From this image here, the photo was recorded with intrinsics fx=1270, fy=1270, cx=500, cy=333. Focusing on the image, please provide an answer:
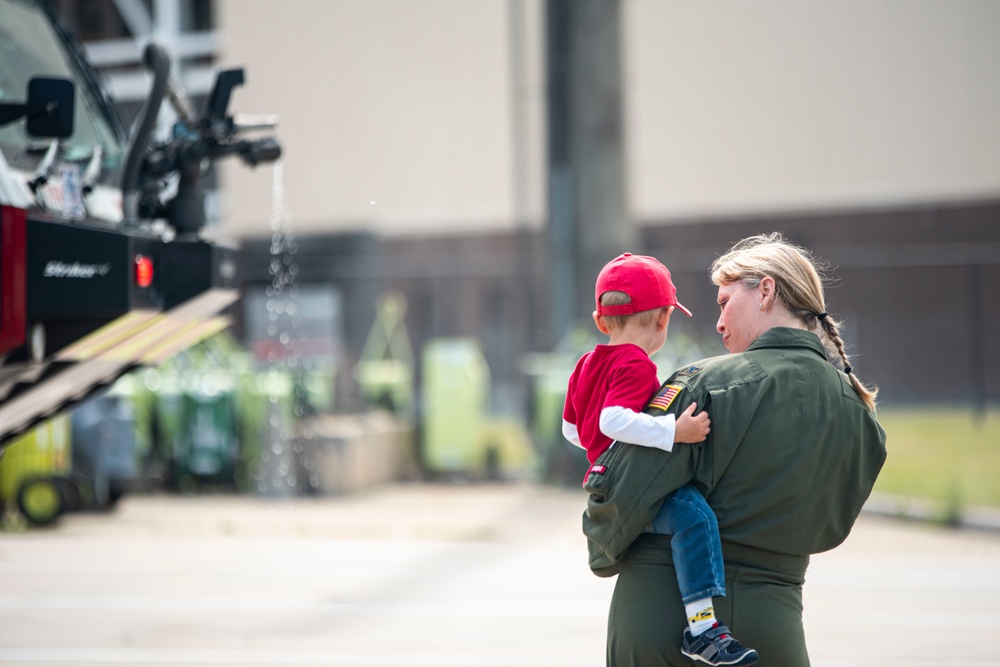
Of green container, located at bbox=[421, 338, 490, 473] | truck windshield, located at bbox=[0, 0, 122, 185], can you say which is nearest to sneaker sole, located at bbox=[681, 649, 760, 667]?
truck windshield, located at bbox=[0, 0, 122, 185]

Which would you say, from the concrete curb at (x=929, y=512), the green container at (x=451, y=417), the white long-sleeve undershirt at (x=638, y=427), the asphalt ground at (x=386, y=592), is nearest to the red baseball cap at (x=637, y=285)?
the white long-sleeve undershirt at (x=638, y=427)

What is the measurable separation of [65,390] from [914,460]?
13.6 m

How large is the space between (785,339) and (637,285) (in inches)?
15.0

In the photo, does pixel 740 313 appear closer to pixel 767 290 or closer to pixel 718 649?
pixel 767 290

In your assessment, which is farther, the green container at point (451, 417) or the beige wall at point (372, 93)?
the beige wall at point (372, 93)

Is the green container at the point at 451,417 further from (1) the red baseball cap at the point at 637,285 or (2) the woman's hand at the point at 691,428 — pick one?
(2) the woman's hand at the point at 691,428

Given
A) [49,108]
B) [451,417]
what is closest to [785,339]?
[49,108]

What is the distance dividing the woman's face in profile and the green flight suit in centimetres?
7

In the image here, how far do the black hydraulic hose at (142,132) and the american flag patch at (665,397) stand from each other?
13.0ft

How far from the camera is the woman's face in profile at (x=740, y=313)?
123 inches

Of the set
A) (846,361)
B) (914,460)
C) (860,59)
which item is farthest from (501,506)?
(860,59)

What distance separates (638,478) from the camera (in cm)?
290

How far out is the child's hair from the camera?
314cm

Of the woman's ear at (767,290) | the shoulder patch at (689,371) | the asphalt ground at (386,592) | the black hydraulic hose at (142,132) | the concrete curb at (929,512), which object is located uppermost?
the black hydraulic hose at (142,132)
